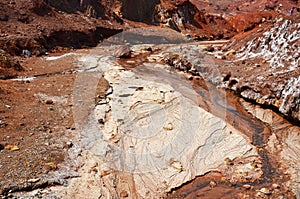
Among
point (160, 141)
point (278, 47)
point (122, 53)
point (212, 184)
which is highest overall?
point (278, 47)

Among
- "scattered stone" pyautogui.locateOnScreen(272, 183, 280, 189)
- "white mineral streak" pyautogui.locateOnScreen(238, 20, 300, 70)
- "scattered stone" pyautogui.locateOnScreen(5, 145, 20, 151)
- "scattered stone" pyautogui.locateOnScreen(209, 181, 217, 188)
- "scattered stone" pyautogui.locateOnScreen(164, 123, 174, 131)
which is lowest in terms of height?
"scattered stone" pyautogui.locateOnScreen(209, 181, 217, 188)

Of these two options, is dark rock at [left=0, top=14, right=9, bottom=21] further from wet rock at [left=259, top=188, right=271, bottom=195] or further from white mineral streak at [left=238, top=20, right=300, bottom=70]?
wet rock at [left=259, top=188, right=271, bottom=195]

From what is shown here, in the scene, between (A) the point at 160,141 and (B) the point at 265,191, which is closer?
(B) the point at 265,191

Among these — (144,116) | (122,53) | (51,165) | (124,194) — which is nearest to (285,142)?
(144,116)

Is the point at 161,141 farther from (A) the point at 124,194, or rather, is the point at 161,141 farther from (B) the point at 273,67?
(B) the point at 273,67

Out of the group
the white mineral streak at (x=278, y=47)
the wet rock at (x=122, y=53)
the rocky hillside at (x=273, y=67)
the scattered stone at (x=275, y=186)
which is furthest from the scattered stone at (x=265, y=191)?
the wet rock at (x=122, y=53)

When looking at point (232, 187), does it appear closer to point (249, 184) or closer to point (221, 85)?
point (249, 184)

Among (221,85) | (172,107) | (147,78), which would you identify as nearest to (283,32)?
(221,85)

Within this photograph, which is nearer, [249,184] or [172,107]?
[249,184]

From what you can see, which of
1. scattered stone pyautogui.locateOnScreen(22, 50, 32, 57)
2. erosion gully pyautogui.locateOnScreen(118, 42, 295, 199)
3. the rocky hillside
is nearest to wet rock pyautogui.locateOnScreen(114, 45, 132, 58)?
scattered stone pyautogui.locateOnScreen(22, 50, 32, 57)
